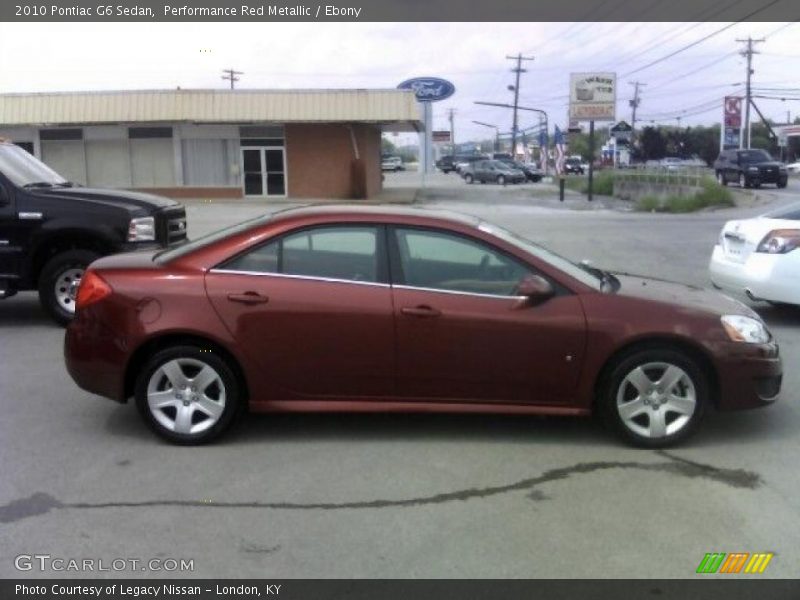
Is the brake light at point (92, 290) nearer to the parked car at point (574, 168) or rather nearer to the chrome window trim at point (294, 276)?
the chrome window trim at point (294, 276)

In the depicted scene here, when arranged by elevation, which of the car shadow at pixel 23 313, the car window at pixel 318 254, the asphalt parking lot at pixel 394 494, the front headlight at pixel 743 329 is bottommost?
the asphalt parking lot at pixel 394 494

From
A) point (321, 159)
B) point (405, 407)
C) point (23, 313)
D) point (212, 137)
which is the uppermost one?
point (212, 137)

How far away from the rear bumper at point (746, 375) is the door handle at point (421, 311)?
5.72 feet

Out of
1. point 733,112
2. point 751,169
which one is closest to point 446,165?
point 733,112

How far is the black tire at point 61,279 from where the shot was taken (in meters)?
8.83

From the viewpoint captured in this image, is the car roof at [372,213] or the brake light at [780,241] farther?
the brake light at [780,241]

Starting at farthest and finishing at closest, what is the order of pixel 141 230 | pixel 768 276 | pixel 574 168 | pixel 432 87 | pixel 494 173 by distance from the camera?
pixel 574 168, pixel 494 173, pixel 432 87, pixel 141 230, pixel 768 276

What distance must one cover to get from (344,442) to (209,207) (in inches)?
1120

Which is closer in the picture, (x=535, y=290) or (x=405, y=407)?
(x=535, y=290)

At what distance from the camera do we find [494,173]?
194ft

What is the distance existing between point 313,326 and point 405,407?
75 cm

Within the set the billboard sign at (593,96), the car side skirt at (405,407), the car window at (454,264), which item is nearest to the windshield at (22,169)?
the car side skirt at (405,407)

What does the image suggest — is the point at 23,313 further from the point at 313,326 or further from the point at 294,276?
the point at 313,326

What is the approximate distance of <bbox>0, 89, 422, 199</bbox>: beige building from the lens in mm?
36906
